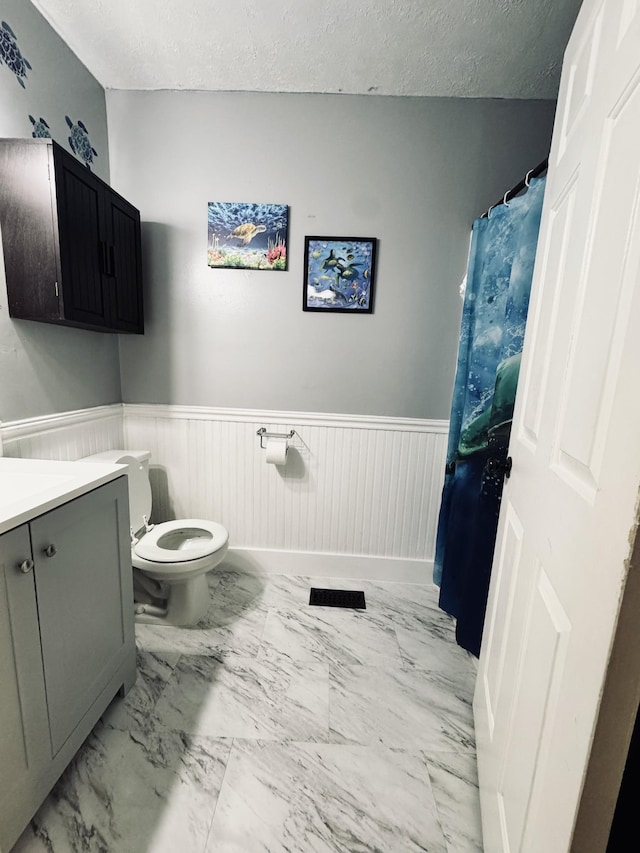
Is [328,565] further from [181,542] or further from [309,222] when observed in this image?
[309,222]

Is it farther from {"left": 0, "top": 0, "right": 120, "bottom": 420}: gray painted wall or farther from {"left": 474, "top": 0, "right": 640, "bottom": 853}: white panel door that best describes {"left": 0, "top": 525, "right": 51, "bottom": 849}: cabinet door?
{"left": 474, "top": 0, "right": 640, "bottom": 853}: white panel door

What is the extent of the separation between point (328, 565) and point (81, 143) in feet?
8.21

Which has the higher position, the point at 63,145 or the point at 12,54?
the point at 12,54

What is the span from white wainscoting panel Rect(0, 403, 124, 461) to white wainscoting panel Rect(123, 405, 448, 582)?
0.11 m

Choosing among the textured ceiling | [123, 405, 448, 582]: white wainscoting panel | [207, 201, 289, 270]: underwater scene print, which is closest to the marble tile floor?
[123, 405, 448, 582]: white wainscoting panel

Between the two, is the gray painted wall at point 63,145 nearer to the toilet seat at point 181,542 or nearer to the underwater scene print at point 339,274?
the toilet seat at point 181,542

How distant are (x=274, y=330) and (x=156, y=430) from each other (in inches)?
35.5

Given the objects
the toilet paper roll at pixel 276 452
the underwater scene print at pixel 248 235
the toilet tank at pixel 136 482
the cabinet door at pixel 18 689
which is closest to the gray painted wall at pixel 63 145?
the toilet tank at pixel 136 482

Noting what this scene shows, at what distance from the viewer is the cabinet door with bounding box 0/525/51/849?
0.77 meters

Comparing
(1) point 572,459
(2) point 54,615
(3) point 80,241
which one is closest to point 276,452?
(2) point 54,615

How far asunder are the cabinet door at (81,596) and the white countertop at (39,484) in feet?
Result: 0.10

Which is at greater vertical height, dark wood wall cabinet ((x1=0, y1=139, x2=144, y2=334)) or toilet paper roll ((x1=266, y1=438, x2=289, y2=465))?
dark wood wall cabinet ((x1=0, y1=139, x2=144, y2=334))

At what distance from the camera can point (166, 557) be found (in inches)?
58.3

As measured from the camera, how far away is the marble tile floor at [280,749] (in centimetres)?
92
